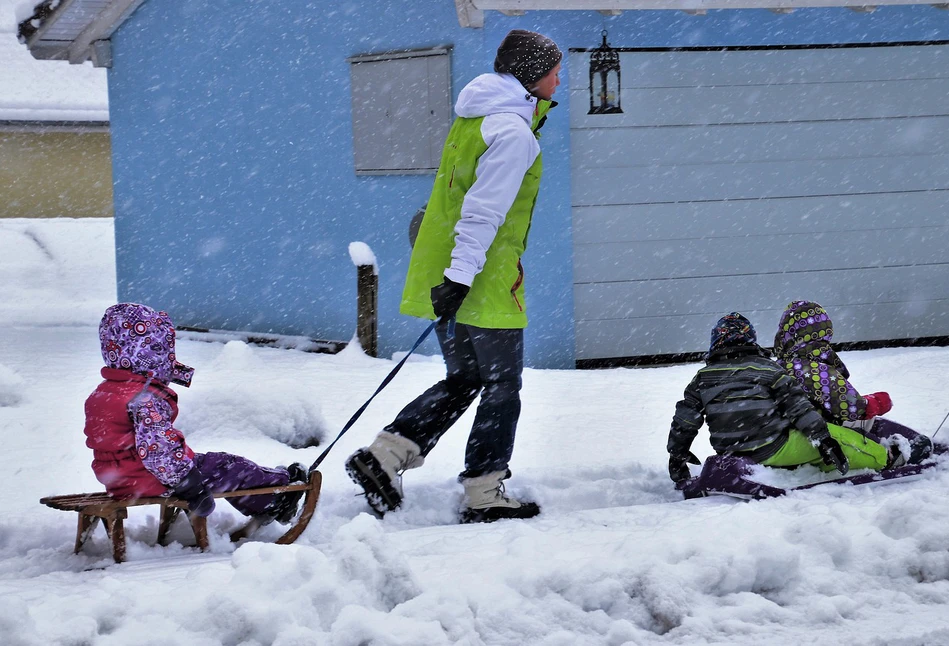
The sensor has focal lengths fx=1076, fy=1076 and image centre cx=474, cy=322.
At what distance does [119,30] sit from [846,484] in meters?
9.71

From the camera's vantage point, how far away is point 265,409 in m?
5.94

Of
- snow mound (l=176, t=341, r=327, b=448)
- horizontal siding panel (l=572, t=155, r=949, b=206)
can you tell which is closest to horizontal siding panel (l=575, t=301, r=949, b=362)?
horizontal siding panel (l=572, t=155, r=949, b=206)

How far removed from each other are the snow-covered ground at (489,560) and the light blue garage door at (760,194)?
2791 mm

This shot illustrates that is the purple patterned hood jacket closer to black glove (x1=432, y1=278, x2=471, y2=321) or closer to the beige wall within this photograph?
black glove (x1=432, y1=278, x2=471, y2=321)

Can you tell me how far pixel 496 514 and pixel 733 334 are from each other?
130cm

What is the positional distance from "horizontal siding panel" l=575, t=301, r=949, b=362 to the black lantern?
1701 mm

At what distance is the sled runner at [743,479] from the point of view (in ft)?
14.8

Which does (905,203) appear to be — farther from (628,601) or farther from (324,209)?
(628,601)

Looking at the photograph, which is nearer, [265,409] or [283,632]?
[283,632]

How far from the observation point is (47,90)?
78.0ft

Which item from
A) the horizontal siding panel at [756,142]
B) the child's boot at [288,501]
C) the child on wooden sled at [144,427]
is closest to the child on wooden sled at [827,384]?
the child's boot at [288,501]

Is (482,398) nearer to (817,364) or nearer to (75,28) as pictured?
(817,364)

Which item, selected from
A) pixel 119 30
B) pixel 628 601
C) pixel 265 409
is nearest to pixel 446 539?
pixel 628 601

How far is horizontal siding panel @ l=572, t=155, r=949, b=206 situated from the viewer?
8.60 metres
